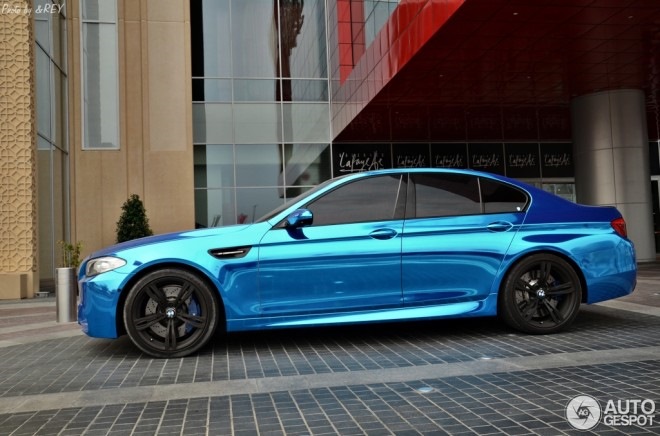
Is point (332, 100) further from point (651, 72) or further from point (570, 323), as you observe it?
point (570, 323)

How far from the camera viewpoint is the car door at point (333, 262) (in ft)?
16.0

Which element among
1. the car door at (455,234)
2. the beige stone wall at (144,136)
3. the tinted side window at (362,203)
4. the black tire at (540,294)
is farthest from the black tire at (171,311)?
the beige stone wall at (144,136)

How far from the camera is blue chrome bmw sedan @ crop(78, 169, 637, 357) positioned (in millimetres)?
4840

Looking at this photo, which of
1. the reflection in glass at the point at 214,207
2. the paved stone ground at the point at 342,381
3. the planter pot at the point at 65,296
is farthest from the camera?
the reflection in glass at the point at 214,207

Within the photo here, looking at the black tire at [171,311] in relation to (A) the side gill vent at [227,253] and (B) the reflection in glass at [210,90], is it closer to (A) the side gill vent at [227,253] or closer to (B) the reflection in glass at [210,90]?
(A) the side gill vent at [227,253]

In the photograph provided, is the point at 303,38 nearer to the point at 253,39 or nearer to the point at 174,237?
the point at 253,39

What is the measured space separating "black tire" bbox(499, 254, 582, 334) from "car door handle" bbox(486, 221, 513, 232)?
343mm

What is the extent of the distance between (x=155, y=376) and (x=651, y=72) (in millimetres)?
15172

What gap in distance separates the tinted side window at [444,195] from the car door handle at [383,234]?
0.28 m

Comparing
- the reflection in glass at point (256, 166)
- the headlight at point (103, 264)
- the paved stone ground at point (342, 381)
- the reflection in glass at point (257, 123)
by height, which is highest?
the reflection in glass at point (257, 123)

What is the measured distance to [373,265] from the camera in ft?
16.4

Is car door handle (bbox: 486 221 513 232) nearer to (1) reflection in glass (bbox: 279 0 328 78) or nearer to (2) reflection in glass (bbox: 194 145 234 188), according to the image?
(2) reflection in glass (bbox: 194 145 234 188)

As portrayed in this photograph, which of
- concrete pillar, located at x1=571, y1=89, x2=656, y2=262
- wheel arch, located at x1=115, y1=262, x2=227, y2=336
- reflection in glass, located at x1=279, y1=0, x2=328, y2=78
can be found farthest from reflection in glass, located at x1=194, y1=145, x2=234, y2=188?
wheel arch, located at x1=115, y1=262, x2=227, y2=336

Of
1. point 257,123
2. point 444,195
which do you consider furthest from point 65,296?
point 257,123
